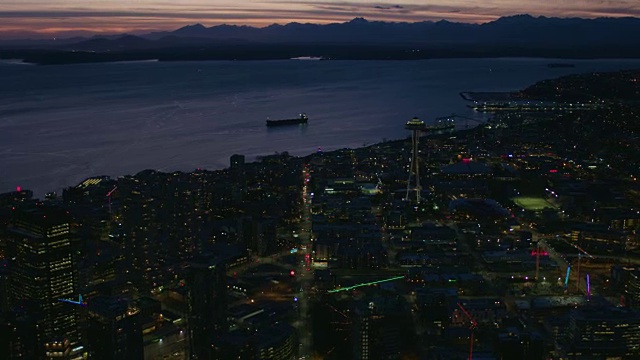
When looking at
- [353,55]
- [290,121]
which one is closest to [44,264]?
[290,121]

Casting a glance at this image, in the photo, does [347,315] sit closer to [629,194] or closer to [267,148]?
Answer: [629,194]

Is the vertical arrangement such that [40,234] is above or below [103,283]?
above

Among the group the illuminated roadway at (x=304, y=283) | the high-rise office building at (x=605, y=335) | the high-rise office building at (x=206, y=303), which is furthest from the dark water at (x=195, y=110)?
the high-rise office building at (x=605, y=335)

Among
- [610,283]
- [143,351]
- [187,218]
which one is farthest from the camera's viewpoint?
[187,218]

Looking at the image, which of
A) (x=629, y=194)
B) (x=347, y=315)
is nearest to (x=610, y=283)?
(x=347, y=315)

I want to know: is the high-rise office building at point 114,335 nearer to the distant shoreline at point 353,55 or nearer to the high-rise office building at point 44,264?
the high-rise office building at point 44,264

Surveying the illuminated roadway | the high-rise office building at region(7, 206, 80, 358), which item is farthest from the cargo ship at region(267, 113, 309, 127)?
the high-rise office building at region(7, 206, 80, 358)

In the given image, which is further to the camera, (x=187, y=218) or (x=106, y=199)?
(x=106, y=199)
